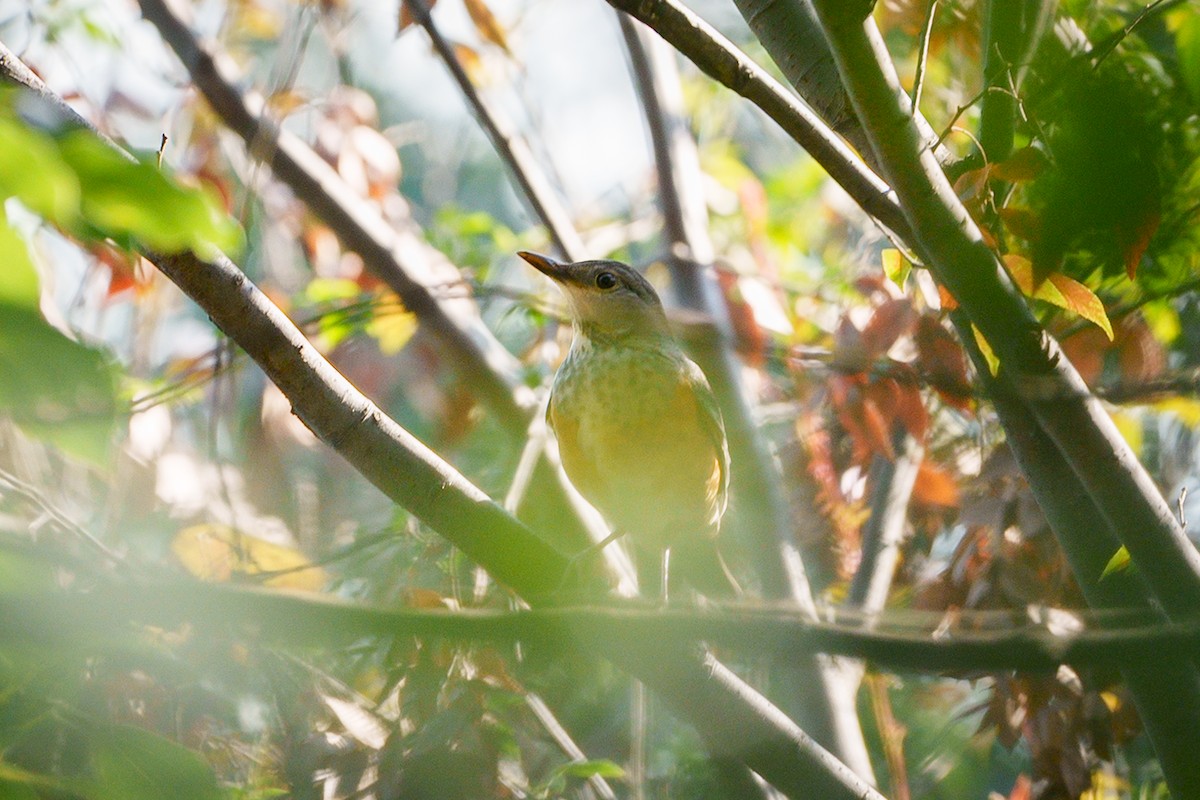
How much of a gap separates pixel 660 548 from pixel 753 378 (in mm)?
1263

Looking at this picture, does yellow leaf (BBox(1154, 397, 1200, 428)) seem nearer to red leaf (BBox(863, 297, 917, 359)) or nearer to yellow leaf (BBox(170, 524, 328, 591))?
red leaf (BBox(863, 297, 917, 359))

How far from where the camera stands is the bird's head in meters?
3.75

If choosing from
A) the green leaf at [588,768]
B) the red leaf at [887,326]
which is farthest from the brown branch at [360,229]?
the green leaf at [588,768]

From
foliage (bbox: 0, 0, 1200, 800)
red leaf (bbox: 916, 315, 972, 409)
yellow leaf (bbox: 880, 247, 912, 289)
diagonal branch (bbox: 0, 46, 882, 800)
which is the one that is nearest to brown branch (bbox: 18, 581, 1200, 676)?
foliage (bbox: 0, 0, 1200, 800)

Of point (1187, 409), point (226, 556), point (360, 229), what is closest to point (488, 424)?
point (360, 229)

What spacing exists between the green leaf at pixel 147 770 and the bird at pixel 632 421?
2119 millimetres

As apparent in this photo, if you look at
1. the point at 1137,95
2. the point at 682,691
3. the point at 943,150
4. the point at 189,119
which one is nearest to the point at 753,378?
the point at 943,150

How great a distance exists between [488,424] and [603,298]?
5.04 feet

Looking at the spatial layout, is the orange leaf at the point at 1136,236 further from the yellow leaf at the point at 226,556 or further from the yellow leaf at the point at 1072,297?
the yellow leaf at the point at 226,556

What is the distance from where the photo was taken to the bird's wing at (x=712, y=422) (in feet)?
11.3

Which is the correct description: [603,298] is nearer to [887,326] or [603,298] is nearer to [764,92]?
[887,326]

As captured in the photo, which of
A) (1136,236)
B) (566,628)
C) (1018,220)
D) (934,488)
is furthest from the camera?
(934,488)

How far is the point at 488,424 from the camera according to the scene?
5117mm

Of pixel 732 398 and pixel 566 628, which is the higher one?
pixel 732 398
